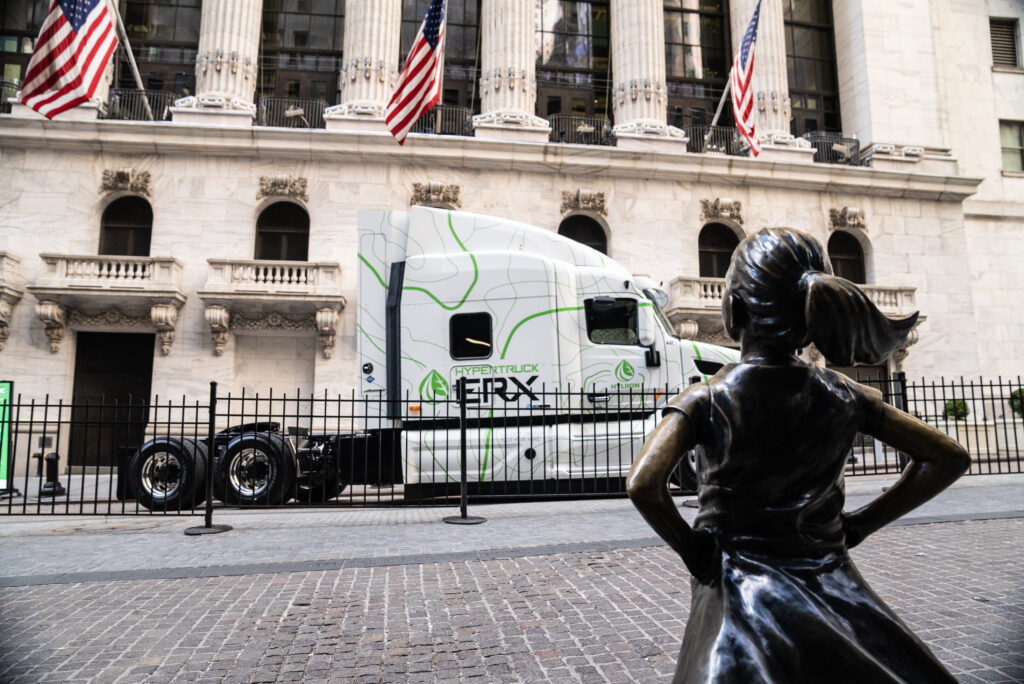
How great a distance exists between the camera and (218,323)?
17.2m

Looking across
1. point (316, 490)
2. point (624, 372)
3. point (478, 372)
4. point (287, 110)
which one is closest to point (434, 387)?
point (478, 372)

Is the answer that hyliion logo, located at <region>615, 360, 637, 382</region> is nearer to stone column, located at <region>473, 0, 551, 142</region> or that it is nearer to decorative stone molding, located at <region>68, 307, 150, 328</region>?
stone column, located at <region>473, 0, 551, 142</region>

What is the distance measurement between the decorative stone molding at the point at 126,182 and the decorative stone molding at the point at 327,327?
676cm

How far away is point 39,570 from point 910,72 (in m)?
28.1

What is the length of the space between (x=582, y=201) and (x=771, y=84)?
331 inches

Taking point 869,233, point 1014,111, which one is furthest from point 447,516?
point 1014,111

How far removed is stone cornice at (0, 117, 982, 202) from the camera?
1825cm

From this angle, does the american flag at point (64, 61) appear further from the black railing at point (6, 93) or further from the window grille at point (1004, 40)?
the window grille at point (1004, 40)

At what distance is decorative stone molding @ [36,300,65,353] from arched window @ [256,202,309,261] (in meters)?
5.45

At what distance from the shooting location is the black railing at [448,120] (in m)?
20.4

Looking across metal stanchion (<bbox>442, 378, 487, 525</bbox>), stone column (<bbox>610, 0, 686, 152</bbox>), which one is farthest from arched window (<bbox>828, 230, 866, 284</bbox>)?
metal stanchion (<bbox>442, 378, 487, 525</bbox>)

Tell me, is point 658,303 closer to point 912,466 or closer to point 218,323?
point 912,466

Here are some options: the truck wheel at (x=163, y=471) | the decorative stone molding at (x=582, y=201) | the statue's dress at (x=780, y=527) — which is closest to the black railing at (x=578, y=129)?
the decorative stone molding at (x=582, y=201)

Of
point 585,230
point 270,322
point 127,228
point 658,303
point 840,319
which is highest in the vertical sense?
point 585,230
